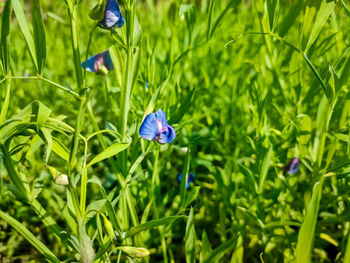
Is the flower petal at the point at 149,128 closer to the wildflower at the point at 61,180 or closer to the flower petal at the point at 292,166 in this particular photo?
the wildflower at the point at 61,180

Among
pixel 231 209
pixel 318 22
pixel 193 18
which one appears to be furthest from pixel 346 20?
pixel 231 209

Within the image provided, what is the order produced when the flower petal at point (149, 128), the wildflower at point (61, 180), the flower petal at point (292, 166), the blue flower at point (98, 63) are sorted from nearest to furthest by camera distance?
1. the wildflower at point (61, 180)
2. the flower petal at point (149, 128)
3. the blue flower at point (98, 63)
4. the flower petal at point (292, 166)

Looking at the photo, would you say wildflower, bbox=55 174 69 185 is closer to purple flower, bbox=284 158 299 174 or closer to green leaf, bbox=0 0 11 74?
green leaf, bbox=0 0 11 74

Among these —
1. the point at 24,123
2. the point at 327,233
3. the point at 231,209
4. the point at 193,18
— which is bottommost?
the point at 327,233

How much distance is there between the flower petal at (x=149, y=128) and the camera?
884 mm

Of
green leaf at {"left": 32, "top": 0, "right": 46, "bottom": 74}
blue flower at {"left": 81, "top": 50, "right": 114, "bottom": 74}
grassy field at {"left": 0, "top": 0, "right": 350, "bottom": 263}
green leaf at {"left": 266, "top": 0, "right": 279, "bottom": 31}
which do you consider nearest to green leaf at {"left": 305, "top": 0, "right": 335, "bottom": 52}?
grassy field at {"left": 0, "top": 0, "right": 350, "bottom": 263}

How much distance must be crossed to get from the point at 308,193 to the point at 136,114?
1.85 feet

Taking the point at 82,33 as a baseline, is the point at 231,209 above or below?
below

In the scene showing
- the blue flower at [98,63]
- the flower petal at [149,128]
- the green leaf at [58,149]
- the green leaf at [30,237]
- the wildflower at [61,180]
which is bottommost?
the green leaf at [30,237]

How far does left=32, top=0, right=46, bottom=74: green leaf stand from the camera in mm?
863

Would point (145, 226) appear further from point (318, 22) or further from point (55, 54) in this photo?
point (55, 54)

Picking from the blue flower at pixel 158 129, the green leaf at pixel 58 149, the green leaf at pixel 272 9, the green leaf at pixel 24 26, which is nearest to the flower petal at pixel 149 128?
the blue flower at pixel 158 129

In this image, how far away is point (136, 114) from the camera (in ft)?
3.83

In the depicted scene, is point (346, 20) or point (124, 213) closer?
point (124, 213)
